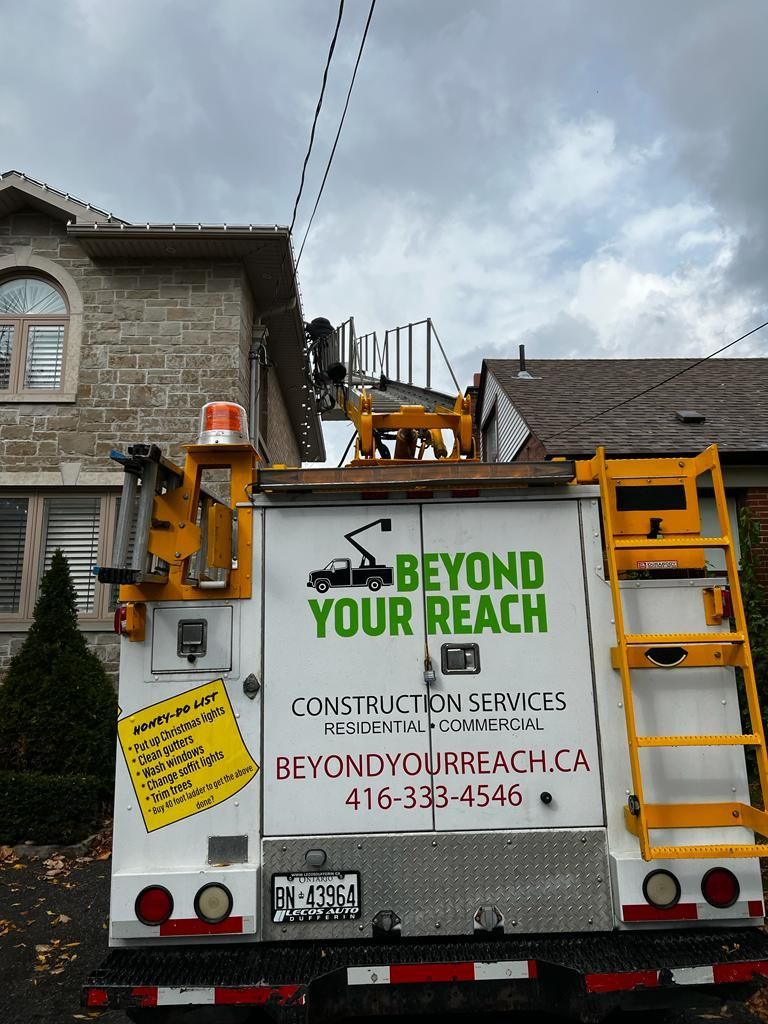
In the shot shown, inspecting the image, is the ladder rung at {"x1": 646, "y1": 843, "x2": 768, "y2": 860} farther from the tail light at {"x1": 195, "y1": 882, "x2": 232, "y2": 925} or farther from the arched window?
the arched window

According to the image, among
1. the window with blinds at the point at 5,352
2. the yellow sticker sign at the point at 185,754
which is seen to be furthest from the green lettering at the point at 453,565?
the window with blinds at the point at 5,352

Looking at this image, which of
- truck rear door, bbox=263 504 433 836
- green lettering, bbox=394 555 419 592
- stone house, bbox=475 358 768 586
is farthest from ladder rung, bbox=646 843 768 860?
stone house, bbox=475 358 768 586

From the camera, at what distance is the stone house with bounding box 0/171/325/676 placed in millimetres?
9273

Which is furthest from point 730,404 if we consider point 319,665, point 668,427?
point 319,665

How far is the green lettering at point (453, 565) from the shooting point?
3.27 meters

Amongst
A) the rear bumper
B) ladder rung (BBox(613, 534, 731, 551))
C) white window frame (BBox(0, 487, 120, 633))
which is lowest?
the rear bumper

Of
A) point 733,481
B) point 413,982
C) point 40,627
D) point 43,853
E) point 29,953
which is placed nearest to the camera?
point 413,982

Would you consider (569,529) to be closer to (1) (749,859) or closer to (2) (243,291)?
(1) (749,859)

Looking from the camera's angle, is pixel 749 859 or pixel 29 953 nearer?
pixel 749 859

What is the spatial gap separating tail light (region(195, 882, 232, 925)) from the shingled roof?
24.6 ft

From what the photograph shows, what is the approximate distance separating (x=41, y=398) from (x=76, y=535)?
1.81 metres

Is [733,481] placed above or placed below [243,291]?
below

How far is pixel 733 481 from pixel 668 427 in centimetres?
160

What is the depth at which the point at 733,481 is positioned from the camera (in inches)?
355
